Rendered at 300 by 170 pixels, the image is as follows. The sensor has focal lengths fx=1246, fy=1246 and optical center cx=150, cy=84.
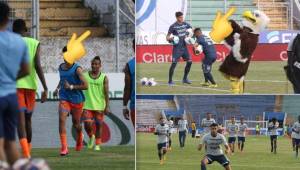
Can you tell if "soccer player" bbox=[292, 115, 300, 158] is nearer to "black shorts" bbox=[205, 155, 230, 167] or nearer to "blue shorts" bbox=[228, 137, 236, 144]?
"blue shorts" bbox=[228, 137, 236, 144]

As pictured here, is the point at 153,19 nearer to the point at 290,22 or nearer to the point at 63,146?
the point at 290,22

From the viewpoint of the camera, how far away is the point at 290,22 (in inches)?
490

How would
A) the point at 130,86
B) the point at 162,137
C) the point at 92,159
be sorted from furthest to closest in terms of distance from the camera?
the point at 92,159 < the point at 130,86 < the point at 162,137

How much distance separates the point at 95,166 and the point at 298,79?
8.86 ft

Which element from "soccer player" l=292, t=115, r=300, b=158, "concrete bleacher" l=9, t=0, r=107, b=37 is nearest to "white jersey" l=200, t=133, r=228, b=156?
"soccer player" l=292, t=115, r=300, b=158

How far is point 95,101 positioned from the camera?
1834 centimetres

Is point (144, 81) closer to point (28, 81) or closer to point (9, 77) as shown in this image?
point (28, 81)

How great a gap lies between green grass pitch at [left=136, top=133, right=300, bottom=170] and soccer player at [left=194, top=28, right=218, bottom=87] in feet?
2.55

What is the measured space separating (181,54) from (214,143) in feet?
5.77

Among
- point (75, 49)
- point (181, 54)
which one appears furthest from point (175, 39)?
point (75, 49)

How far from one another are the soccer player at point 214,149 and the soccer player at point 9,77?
12.8 ft

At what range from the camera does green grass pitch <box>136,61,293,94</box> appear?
1266cm

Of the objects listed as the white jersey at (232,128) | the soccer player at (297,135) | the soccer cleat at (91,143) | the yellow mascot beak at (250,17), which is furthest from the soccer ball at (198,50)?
the soccer cleat at (91,143)

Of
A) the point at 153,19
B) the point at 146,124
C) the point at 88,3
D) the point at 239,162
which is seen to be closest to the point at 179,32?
the point at 153,19
